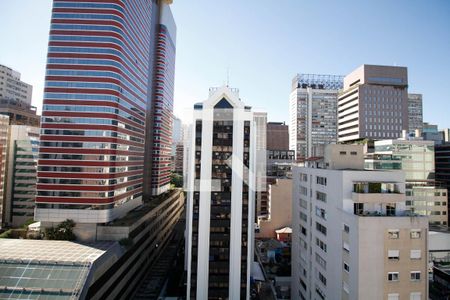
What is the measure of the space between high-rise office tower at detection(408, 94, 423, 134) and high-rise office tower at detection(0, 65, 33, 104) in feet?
459

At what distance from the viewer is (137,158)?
144ft

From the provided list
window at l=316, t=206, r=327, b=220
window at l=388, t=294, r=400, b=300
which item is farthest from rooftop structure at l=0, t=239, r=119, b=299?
window at l=388, t=294, r=400, b=300

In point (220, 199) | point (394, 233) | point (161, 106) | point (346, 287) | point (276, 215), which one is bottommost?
point (276, 215)

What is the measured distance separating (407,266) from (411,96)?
364ft

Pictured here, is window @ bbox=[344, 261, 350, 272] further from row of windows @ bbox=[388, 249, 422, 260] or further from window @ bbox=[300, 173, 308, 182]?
window @ bbox=[300, 173, 308, 182]

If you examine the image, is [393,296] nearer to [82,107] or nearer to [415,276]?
[415,276]

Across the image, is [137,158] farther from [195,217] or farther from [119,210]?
[195,217]

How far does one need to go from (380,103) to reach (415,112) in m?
40.5

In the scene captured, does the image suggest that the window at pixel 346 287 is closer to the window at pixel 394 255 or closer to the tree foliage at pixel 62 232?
the window at pixel 394 255

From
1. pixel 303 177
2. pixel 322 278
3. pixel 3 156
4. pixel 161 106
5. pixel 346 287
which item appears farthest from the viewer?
pixel 161 106

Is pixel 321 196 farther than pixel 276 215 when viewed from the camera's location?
No

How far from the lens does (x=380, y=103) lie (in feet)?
250

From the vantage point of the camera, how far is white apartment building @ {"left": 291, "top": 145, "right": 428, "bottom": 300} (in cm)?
1786

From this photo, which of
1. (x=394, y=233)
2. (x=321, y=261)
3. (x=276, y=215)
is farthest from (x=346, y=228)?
(x=276, y=215)
